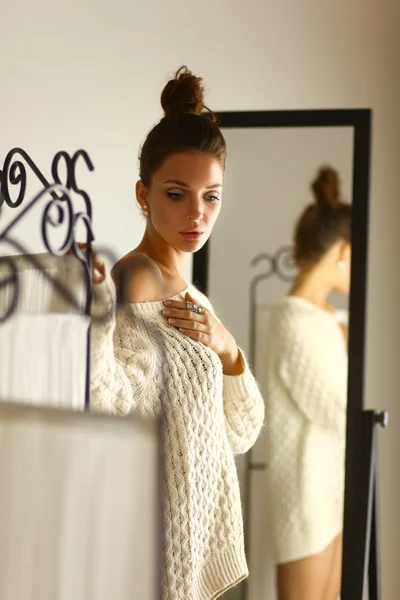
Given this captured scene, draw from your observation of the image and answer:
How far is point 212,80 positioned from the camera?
1266 millimetres

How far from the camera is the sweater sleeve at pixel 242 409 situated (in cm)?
101

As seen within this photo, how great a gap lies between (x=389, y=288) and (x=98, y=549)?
125 centimetres

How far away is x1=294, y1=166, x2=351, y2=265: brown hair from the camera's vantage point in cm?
129

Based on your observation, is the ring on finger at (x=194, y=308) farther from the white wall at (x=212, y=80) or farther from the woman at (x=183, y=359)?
the white wall at (x=212, y=80)

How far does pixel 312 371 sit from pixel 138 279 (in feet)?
1.49

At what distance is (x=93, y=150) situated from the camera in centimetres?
105

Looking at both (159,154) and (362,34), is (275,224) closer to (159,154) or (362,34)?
(159,154)

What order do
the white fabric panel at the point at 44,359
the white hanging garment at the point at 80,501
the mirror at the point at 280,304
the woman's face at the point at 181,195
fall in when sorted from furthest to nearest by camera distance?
the mirror at the point at 280,304, the woman's face at the point at 181,195, the white fabric panel at the point at 44,359, the white hanging garment at the point at 80,501

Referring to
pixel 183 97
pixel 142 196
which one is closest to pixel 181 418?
pixel 142 196

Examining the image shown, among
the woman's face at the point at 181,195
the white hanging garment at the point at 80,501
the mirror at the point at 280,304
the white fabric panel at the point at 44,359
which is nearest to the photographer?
the white hanging garment at the point at 80,501

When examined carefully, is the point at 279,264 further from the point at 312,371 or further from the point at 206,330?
the point at 206,330

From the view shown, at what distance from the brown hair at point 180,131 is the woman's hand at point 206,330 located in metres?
0.16

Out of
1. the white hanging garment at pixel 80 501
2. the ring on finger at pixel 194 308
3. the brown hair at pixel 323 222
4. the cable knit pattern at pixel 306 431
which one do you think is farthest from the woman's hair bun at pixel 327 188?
the white hanging garment at pixel 80 501

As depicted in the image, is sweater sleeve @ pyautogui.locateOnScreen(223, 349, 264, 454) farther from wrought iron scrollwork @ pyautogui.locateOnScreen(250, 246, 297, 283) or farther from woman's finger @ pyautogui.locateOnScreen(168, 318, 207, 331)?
wrought iron scrollwork @ pyautogui.locateOnScreen(250, 246, 297, 283)
